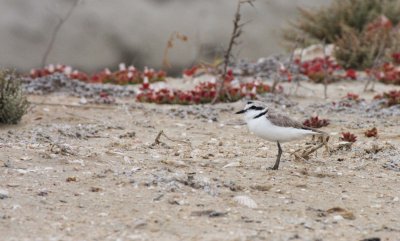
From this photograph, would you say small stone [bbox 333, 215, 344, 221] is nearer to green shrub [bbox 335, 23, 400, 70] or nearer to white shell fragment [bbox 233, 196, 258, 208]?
white shell fragment [bbox 233, 196, 258, 208]

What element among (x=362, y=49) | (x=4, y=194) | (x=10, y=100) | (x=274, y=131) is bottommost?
(x=4, y=194)

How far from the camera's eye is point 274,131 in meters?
7.10

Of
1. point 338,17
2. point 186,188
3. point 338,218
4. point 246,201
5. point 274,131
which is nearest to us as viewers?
point 338,218

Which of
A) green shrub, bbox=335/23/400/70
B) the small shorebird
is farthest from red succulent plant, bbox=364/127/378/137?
green shrub, bbox=335/23/400/70

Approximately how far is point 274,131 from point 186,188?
3.90ft

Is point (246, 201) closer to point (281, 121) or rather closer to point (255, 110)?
point (281, 121)

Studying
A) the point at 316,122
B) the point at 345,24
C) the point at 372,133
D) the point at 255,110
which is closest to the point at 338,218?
the point at 255,110

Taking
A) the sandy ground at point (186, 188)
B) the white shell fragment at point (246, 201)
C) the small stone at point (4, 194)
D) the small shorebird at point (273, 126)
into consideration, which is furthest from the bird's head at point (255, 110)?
the small stone at point (4, 194)

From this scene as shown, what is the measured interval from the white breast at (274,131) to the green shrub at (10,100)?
12.8 feet

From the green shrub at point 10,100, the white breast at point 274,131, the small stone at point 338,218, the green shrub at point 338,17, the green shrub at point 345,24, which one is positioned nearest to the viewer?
the small stone at point 338,218

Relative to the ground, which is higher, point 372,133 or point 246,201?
point 372,133

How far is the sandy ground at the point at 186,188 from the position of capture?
18.1ft

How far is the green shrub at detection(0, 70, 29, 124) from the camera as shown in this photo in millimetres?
9711

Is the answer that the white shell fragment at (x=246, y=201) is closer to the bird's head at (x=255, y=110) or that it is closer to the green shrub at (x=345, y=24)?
the bird's head at (x=255, y=110)
